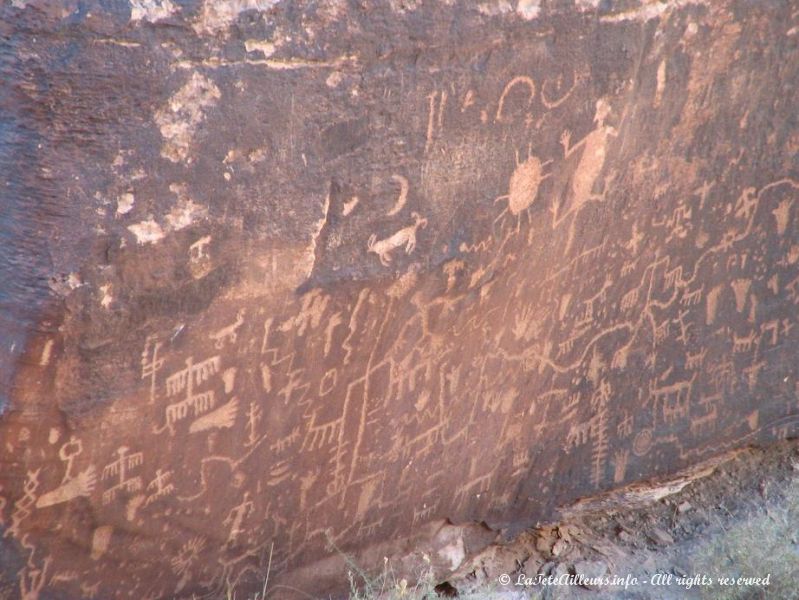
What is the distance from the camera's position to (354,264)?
2.22m

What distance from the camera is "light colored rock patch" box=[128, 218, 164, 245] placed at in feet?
6.23

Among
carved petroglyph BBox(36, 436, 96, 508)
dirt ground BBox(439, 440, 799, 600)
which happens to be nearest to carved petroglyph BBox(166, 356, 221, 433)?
carved petroglyph BBox(36, 436, 96, 508)

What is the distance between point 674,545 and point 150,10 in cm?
226

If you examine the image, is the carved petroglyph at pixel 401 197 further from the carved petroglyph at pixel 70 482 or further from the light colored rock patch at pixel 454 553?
the light colored rock patch at pixel 454 553

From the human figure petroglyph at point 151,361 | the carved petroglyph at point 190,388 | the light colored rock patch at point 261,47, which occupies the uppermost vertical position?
the light colored rock patch at point 261,47

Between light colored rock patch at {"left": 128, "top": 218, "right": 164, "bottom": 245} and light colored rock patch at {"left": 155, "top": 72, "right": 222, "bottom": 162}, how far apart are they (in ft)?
0.40

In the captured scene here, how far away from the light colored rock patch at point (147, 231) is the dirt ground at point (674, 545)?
1.44 m

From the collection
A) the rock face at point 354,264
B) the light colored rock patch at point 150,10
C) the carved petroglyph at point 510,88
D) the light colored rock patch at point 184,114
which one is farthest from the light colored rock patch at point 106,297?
the carved petroglyph at point 510,88

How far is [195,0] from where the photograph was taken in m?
1.85

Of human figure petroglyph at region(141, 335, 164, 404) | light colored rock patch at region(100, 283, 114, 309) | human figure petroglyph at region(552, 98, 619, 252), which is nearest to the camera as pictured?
light colored rock patch at region(100, 283, 114, 309)

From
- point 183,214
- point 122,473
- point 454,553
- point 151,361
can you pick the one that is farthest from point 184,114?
point 454,553

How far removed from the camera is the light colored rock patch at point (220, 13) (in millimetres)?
1866

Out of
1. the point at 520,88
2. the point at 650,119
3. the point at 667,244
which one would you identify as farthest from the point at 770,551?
the point at 520,88

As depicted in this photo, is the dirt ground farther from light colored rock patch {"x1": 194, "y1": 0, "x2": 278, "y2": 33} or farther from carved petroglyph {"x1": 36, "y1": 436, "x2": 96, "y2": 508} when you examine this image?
light colored rock patch {"x1": 194, "y1": 0, "x2": 278, "y2": 33}
